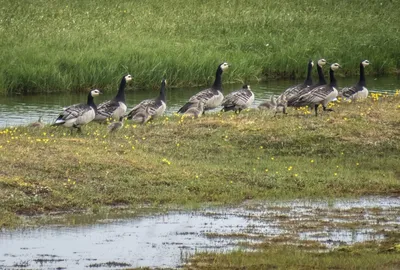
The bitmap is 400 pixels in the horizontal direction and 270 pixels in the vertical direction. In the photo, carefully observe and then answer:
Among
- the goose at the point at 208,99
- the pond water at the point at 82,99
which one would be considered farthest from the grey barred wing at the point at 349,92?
the goose at the point at 208,99

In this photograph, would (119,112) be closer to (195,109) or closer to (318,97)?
(195,109)

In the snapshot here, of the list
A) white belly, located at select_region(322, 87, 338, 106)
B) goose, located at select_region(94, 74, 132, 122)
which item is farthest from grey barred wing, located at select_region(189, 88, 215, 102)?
white belly, located at select_region(322, 87, 338, 106)

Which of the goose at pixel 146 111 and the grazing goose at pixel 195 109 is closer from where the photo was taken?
the goose at pixel 146 111

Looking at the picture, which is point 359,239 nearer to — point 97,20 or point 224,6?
point 97,20

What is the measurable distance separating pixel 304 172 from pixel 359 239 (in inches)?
207

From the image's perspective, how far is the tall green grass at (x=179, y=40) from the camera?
36.1 meters

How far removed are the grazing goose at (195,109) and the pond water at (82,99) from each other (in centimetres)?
316

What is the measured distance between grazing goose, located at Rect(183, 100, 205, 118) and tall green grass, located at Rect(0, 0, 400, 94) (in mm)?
8211

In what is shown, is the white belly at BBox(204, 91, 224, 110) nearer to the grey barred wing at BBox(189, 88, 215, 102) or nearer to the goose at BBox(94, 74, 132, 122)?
the grey barred wing at BBox(189, 88, 215, 102)

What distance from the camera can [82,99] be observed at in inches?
1339

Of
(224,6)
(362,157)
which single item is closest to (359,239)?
(362,157)

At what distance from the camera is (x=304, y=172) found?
2088cm

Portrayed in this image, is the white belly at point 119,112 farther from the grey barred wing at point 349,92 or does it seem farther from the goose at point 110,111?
the grey barred wing at point 349,92

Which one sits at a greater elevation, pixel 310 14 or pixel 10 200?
pixel 310 14
